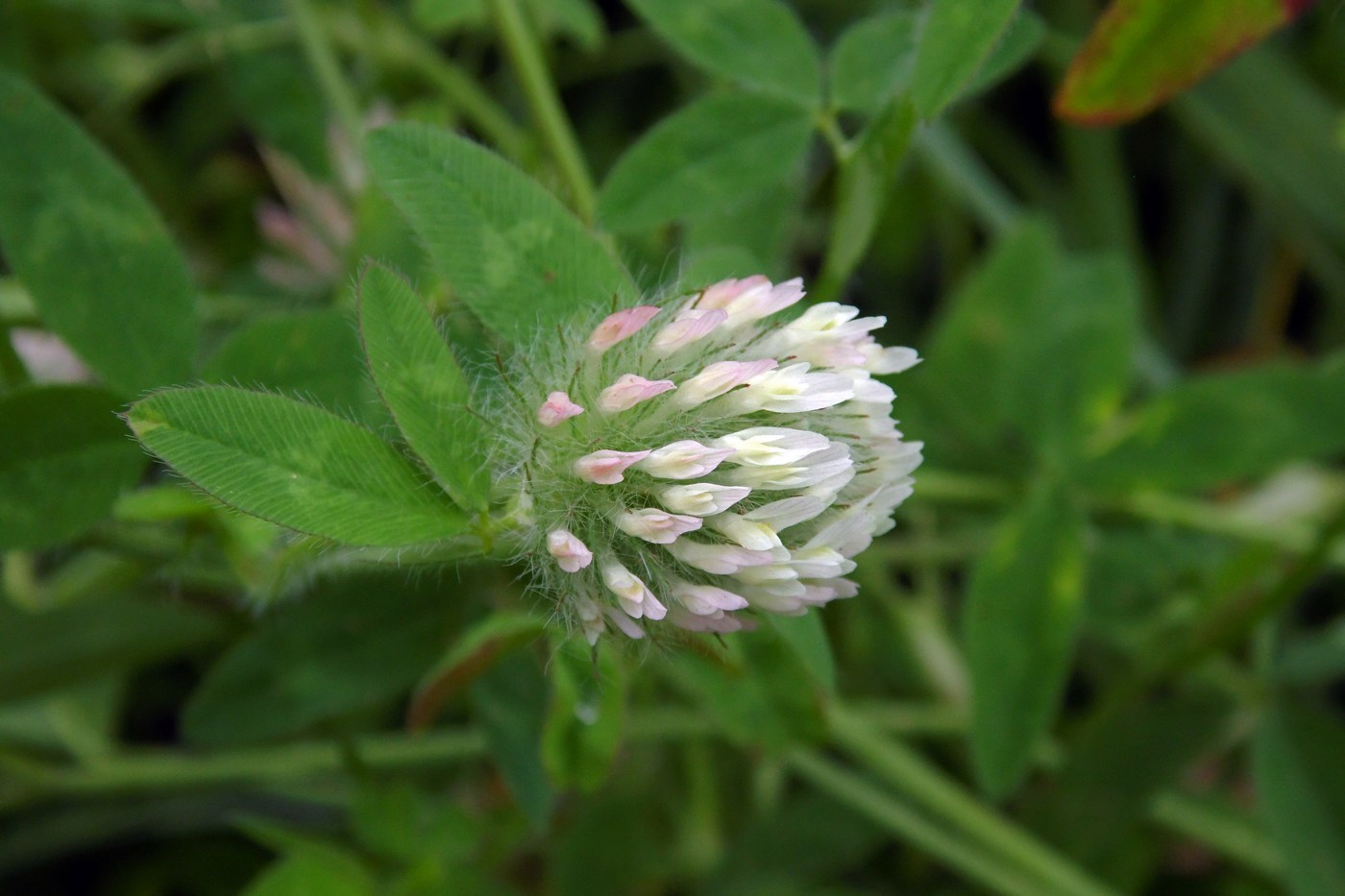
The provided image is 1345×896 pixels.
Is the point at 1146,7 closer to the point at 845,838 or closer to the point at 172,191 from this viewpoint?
the point at 845,838

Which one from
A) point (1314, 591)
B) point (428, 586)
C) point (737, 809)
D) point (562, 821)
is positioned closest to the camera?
point (428, 586)

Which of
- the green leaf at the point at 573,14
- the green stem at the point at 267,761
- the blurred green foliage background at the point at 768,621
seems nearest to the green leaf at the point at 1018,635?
the blurred green foliage background at the point at 768,621

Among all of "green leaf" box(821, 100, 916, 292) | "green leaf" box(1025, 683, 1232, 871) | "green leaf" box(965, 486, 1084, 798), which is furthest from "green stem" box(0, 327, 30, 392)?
"green leaf" box(1025, 683, 1232, 871)

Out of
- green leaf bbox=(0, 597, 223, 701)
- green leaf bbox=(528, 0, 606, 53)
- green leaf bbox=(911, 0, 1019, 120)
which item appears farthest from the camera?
green leaf bbox=(528, 0, 606, 53)

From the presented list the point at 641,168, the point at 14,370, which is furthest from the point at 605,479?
the point at 14,370

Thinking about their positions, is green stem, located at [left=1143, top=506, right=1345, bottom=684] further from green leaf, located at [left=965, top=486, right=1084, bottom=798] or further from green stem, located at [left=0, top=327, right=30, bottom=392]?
green stem, located at [left=0, top=327, right=30, bottom=392]

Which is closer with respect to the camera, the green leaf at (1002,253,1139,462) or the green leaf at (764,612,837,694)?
the green leaf at (764,612,837,694)
